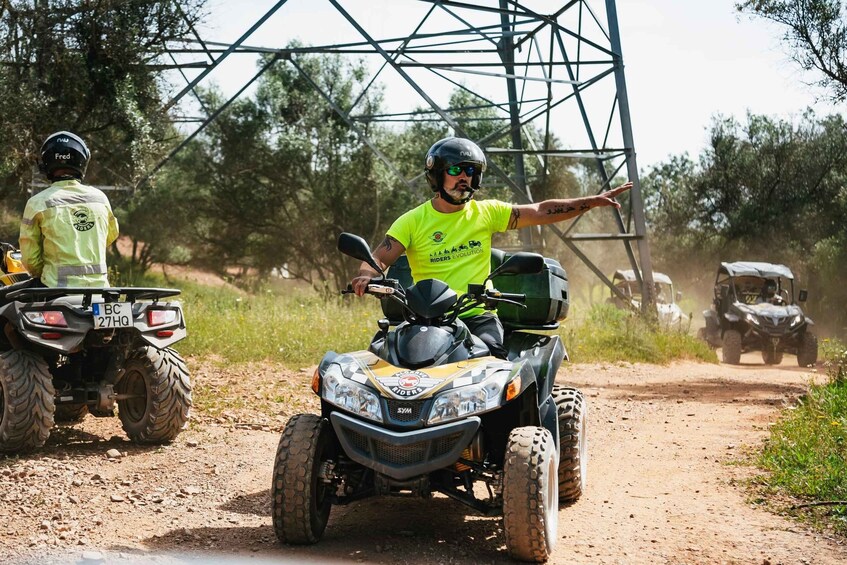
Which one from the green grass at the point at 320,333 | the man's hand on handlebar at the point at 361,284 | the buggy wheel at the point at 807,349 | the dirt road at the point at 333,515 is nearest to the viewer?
the dirt road at the point at 333,515

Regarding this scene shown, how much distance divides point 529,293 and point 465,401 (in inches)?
63.2

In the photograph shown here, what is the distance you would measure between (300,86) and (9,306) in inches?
800

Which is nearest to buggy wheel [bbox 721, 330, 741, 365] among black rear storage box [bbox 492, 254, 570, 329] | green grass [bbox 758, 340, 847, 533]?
green grass [bbox 758, 340, 847, 533]

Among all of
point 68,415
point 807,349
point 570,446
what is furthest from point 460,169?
point 807,349

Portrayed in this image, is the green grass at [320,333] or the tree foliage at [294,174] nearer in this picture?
the green grass at [320,333]

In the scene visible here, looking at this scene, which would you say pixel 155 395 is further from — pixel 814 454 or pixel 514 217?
pixel 814 454

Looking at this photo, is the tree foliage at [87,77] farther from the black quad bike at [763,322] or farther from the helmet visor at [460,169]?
the black quad bike at [763,322]

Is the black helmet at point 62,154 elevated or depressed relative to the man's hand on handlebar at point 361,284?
elevated

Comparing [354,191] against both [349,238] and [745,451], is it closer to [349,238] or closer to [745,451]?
[745,451]

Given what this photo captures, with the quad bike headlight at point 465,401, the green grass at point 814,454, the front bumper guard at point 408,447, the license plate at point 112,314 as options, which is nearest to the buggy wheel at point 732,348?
the green grass at point 814,454

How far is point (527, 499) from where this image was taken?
4773 millimetres

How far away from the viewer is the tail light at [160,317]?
24.0 ft

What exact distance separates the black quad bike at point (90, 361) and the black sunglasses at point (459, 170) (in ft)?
7.81

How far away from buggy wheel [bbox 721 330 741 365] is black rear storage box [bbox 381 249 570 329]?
47.5ft
